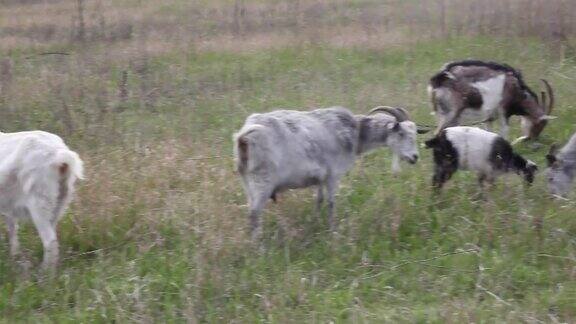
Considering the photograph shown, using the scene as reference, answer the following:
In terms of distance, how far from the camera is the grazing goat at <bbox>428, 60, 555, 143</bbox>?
8922mm

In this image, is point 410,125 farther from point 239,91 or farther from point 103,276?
point 239,91

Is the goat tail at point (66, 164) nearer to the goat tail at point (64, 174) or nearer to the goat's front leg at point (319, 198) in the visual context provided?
the goat tail at point (64, 174)

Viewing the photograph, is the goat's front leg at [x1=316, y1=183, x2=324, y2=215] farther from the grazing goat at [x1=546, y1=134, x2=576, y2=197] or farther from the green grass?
the grazing goat at [x1=546, y1=134, x2=576, y2=197]

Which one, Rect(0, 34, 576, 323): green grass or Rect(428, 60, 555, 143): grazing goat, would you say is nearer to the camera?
Rect(0, 34, 576, 323): green grass

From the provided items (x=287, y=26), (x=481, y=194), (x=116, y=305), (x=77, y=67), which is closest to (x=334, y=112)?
(x=481, y=194)

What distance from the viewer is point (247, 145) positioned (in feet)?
19.9

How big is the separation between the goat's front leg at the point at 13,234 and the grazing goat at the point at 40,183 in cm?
16

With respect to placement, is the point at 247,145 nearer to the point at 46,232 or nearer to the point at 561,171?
the point at 46,232

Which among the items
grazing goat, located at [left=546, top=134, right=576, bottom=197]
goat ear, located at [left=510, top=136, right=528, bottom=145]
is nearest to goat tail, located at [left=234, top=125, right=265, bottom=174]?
grazing goat, located at [left=546, top=134, right=576, bottom=197]

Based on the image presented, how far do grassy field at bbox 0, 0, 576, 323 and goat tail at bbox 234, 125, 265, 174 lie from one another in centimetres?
47

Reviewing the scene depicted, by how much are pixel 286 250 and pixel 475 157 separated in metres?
2.22

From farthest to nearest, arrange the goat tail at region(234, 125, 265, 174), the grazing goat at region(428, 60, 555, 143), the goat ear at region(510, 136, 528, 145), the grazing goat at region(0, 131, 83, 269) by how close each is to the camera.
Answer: the goat ear at region(510, 136, 528, 145), the grazing goat at region(428, 60, 555, 143), the goat tail at region(234, 125, 265, 174), the grazing goat at region(0, 131, 83, 269)

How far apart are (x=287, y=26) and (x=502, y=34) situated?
4.39m

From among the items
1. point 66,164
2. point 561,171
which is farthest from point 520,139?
point 66,164
